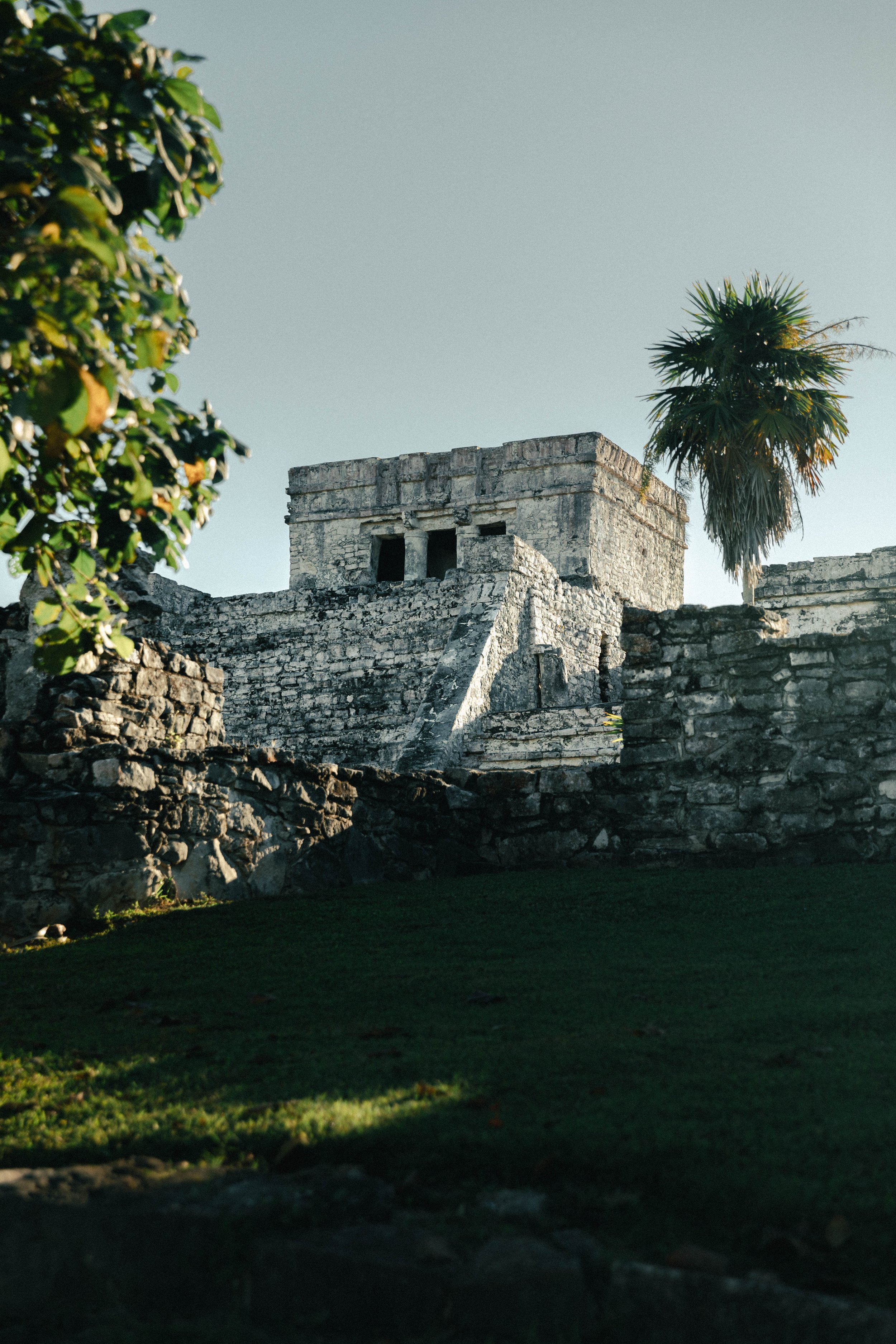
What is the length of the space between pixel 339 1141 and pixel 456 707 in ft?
38.1

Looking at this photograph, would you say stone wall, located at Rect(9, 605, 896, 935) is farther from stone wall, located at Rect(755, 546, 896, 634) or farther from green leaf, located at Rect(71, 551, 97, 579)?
stone wall, located at Rect(755, 546, 896, 634)

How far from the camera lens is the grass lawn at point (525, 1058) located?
8.34 ft

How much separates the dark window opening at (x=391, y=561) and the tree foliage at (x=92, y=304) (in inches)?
1217

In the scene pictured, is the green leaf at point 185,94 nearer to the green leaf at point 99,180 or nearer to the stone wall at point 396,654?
the green leaf at point 99,180

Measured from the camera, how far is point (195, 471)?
12.3 ft

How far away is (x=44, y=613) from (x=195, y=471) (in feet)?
2.47

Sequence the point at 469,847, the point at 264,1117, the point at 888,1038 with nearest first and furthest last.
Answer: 1. the point at 264,1117
2. the point at 888,1038
3. the point at 469,847

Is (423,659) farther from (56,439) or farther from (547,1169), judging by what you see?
(547,1169)

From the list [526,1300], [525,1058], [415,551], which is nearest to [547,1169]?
[526,1300]

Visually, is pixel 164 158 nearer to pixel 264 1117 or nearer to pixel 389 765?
pixel 264 1117

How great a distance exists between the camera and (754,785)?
282 inches

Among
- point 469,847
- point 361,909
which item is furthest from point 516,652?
point 361,909

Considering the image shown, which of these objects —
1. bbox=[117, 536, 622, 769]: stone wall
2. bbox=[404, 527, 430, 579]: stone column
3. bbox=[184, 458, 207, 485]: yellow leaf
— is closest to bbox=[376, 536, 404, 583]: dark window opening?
bbox=[404, 527, 430, 579]: stone column

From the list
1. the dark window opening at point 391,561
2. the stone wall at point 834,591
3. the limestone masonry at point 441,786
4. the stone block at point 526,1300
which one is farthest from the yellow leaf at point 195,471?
the dark window opening at point 391,561
